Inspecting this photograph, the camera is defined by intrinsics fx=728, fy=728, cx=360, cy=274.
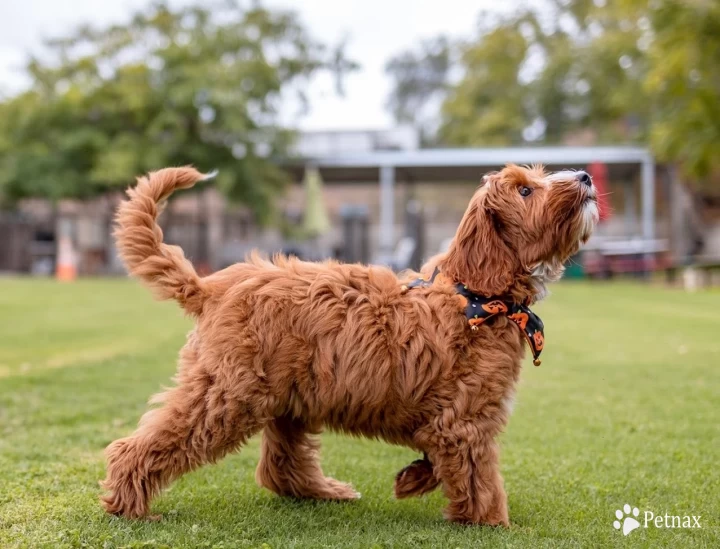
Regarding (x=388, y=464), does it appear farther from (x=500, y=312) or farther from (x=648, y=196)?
(x=648, y=196)

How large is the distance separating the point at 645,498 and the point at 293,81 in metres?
29.5

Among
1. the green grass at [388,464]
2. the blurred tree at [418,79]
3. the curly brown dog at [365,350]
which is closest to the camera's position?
the green grass at [388,464]

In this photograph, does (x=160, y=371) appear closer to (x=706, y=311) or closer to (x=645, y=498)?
(x=645, y=498)

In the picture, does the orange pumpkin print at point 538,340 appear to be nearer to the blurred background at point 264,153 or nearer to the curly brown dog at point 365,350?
the curly brown dog at point 365,350

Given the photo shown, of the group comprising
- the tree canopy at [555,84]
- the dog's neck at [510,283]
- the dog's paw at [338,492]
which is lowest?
the dog's paw at [338,492]

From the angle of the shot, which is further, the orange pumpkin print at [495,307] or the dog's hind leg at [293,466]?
the dog's hind leg at [293,466]

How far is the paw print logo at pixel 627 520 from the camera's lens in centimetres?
338

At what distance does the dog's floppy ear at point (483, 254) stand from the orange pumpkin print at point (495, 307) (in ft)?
0.19

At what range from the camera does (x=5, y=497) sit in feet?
11.9

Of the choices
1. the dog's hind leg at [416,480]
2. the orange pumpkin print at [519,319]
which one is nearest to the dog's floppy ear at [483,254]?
the orange pumpkin print at [519,319]

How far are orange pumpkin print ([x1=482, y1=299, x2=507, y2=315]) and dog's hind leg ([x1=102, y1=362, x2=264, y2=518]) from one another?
1198mm

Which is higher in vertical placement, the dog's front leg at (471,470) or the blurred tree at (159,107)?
the blurred tree at (159,107)

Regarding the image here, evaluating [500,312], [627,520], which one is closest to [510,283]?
[500,312]

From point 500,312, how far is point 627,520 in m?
1.14
